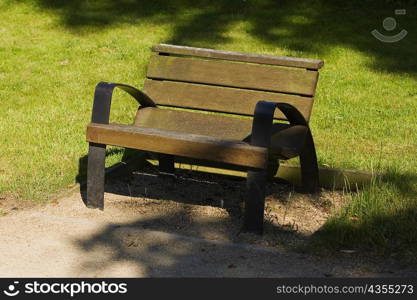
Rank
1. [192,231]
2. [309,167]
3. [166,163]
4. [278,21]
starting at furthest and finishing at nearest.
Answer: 1. [278,21]
2. [166,163]
3. [309,167]
4. [192,231]

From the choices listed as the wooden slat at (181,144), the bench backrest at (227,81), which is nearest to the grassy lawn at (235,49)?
the wooden slat at (181,144)

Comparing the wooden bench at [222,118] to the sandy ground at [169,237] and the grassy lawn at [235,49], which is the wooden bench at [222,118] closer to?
the sandy ground at [169,237]

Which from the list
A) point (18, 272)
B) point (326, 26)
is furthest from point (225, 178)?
point (326, 26)

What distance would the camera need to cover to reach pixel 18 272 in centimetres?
449

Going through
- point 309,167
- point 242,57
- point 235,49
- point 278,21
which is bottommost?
point 235,49

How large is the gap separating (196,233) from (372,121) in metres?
3.18

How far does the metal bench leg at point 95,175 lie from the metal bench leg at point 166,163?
0.81 metres

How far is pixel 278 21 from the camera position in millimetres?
11039

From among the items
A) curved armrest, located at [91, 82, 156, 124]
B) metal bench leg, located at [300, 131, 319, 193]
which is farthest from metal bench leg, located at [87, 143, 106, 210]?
metal bench leg, located at [300, 131, 319, 193]

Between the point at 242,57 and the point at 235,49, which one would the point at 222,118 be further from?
the point at 235,49

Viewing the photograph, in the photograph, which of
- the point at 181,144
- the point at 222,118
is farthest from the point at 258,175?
the point at 222,118

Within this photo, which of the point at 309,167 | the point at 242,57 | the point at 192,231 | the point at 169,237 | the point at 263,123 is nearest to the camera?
the point at 263,123

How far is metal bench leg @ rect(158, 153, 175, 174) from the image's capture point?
617 cm

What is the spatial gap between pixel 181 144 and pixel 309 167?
3.59ft
